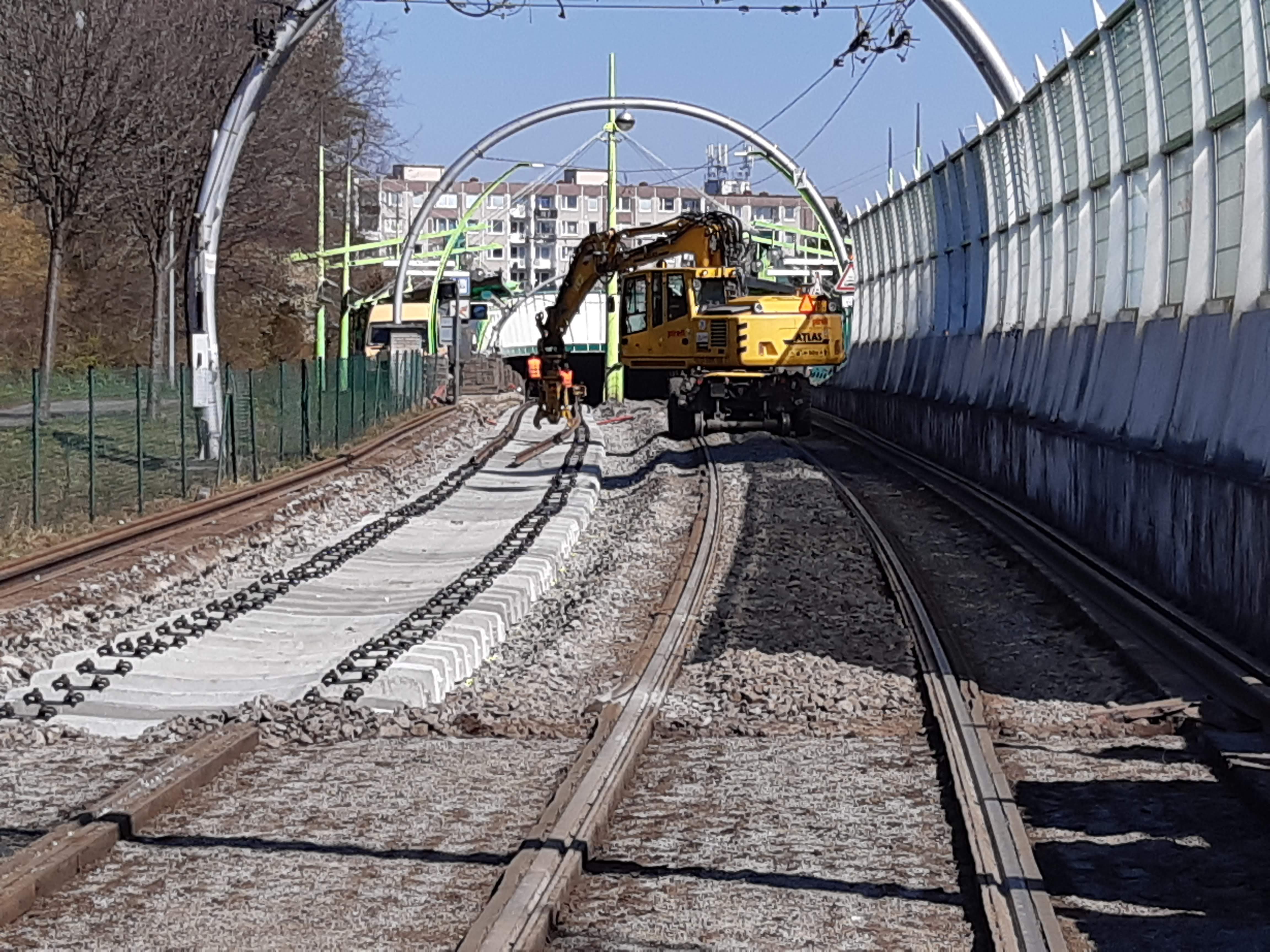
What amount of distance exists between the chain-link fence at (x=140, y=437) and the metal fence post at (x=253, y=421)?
0.03 m

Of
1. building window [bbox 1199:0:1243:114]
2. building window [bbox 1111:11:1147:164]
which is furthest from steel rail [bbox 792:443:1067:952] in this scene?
building window [bbox 1111:11:1147:164]

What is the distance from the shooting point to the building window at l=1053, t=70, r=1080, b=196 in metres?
19.4

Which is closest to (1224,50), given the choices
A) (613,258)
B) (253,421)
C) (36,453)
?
(36,453)

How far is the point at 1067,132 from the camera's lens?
1977 centimetres

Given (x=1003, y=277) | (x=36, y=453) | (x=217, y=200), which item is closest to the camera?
(x=36, y=453)

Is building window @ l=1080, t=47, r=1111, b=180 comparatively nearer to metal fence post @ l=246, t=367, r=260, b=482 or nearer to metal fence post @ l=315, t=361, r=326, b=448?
metal fence post @ l=246, t=367, r=260, b=482

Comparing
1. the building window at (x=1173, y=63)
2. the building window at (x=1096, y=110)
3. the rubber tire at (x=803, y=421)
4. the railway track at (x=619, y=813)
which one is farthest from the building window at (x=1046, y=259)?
the rubber tire at (x=803, y=421)

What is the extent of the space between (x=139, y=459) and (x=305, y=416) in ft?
28.6

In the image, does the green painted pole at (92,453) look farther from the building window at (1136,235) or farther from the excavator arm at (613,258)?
the excavator arm at (613,258)

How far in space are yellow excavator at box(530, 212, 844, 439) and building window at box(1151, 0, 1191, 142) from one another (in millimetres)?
16261

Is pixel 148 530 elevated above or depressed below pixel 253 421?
below

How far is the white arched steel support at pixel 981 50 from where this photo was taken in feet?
69.3

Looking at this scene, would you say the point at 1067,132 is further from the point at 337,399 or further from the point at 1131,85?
the point at 337,399

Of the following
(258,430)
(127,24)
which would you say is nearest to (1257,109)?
(258,430)
